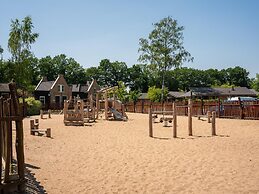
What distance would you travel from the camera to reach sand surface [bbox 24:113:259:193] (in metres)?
6.90

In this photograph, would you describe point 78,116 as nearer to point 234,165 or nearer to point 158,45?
point 234,165

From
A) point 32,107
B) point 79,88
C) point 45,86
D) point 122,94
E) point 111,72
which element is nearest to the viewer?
point 32,107

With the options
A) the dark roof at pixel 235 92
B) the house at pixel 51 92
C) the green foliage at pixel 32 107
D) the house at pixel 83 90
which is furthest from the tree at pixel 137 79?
the green foliage at pixel 32 107

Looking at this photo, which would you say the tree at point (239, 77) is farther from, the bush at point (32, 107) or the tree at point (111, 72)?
the bush at point (32, 107)

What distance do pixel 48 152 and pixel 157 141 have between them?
16.6ft

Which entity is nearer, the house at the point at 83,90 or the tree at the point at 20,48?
the tree at the point at 20,48

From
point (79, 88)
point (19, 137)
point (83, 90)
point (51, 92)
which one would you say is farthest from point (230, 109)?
point (79, 88)

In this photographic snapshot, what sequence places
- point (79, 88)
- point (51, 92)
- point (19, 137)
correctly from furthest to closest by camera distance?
point (79, 88) < point (51, 92) < point (19, 137)

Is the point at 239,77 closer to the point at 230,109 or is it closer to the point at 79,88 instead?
the point at 79,88

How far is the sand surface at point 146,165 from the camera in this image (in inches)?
272

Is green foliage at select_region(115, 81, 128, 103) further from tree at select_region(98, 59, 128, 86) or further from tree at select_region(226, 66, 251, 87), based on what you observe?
tree at select_region(226, 66, 251, 87)

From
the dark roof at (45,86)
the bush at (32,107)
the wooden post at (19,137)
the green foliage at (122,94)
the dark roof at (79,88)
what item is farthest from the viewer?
the dark roof at (79,88)

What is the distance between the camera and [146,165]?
910cm

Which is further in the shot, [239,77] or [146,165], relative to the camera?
[239,77]
